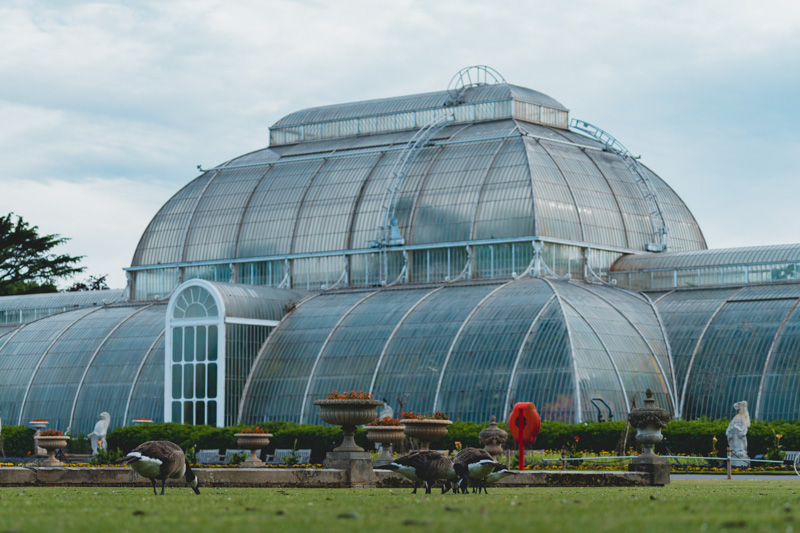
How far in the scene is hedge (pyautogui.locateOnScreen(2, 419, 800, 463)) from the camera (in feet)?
159

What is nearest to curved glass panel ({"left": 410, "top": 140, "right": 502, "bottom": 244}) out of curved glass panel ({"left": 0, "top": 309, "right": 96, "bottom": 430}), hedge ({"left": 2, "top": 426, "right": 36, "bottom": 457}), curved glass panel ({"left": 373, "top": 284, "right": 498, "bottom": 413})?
curved glass panel ({"left": 373, "top": 284, "right": 498, "bottom": 413})

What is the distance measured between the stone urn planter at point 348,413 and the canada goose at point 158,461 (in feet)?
30.2

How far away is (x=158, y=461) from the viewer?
25.7 meters

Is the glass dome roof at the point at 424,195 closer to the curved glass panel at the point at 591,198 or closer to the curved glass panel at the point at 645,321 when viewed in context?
the curved glass panel at the point at 591,198

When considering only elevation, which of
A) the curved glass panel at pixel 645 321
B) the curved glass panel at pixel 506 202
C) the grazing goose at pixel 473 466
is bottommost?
the grazing goose at pixel 473 466

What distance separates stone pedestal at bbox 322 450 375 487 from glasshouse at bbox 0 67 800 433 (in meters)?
20.5

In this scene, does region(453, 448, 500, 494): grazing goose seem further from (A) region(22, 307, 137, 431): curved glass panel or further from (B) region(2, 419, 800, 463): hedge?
(A) region(22, 307, 137, 431): curved glass panel

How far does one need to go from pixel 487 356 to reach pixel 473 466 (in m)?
30.1

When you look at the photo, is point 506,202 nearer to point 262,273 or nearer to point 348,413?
point 262,273

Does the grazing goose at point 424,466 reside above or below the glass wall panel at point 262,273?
below

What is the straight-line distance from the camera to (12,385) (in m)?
69.2

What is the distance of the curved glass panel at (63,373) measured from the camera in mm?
66562

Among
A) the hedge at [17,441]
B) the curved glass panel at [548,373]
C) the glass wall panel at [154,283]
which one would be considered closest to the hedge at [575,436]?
the curved glass panel at [548,373]

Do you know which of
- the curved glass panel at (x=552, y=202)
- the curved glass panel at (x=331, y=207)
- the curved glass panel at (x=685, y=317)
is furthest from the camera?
the curved glass panel at (x=331, y=207)
